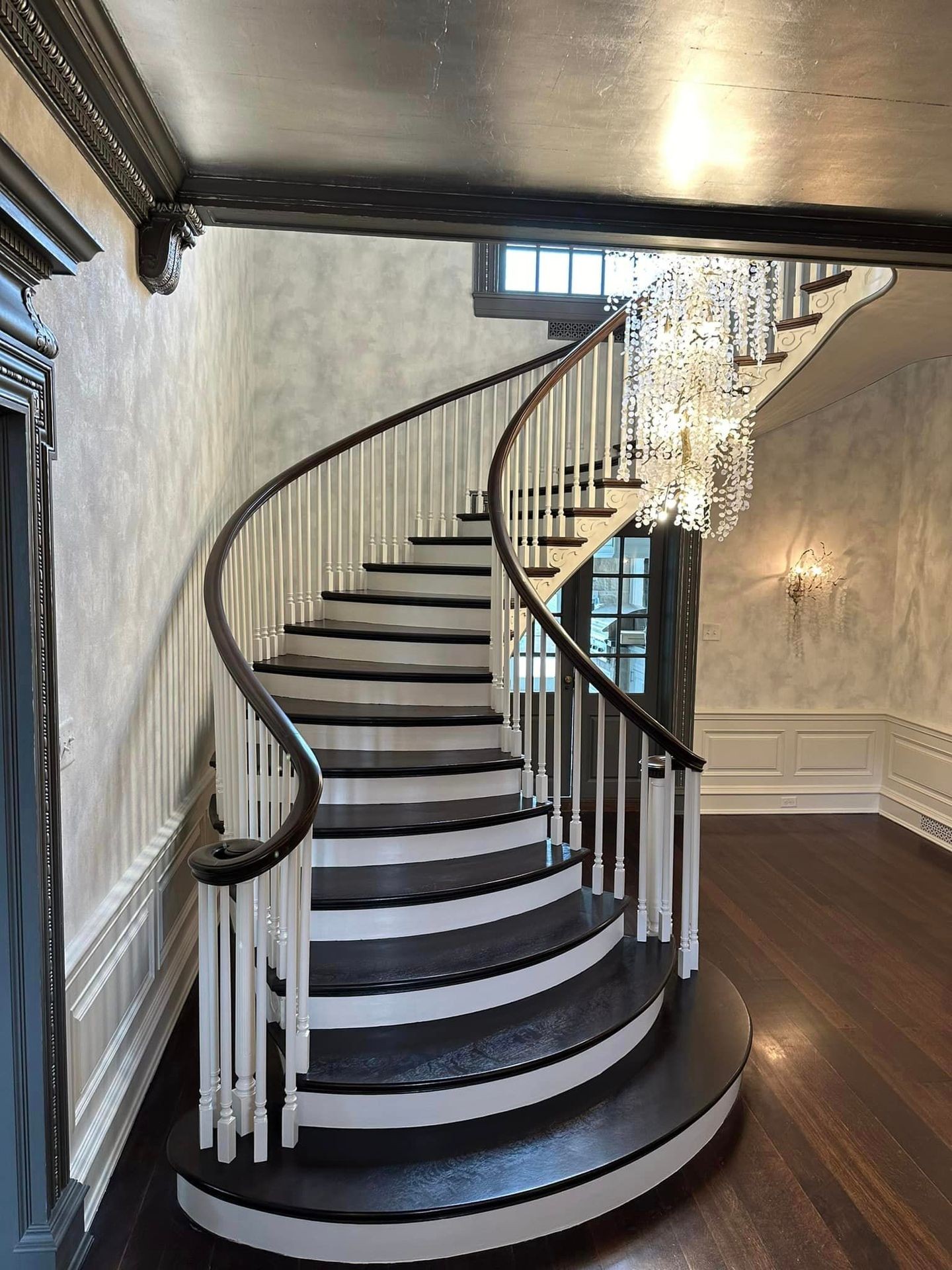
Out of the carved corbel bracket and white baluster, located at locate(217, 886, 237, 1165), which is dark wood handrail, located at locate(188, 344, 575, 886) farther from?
the carved corbel bracket

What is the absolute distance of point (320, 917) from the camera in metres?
2.76

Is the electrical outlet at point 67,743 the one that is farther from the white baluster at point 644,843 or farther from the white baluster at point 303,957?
the white baluster at point 644,843

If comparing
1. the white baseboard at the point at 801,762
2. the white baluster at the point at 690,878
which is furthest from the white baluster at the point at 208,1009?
the white baseboard at the point at 801,762

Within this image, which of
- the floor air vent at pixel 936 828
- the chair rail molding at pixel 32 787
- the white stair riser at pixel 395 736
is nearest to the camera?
the chair rail molding at pixel 32 787

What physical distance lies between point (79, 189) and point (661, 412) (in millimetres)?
3265

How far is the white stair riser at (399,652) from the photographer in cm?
421

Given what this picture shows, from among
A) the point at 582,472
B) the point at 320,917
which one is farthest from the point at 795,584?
the point at 320,917

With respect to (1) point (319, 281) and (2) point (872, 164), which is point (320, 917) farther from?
(1) point (319, 281)

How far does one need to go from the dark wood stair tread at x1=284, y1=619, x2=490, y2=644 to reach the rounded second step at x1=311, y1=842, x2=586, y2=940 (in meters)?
1.26

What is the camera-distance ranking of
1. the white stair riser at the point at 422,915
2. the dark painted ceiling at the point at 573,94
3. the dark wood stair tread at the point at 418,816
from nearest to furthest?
the dark painted ceiling at the point at 573,94
the white stair riser at the point at 422,915
the dark wood stair tread at the point at 418,816

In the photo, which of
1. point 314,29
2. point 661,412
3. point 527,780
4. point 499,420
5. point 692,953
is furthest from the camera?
point 499,420

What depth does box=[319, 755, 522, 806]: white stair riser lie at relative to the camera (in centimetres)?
332

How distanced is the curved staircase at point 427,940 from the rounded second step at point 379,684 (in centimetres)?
1

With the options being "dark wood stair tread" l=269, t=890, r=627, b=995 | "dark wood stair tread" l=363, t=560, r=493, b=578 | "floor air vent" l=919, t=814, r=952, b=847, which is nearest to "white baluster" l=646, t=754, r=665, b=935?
"dark wood stair tread" l=269, t=890, r=627, b=995
